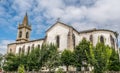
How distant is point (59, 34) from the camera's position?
4488 cm

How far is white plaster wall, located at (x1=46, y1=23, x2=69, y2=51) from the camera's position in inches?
1708

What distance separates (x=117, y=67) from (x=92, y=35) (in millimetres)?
12862

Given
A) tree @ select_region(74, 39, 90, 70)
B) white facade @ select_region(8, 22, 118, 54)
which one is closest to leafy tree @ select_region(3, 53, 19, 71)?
white facade @ select_region(8, 22, 118, 54)

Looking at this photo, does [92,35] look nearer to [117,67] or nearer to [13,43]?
[117,67]

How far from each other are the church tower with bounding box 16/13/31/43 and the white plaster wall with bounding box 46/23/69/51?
17.4 meters

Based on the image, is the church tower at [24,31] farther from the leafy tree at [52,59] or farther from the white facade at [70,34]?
the leafy tree at [52,59]

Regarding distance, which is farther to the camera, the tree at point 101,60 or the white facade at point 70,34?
the white facade at point 70,34

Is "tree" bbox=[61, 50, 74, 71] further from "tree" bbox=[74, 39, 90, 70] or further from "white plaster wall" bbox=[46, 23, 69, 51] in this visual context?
"white plaster wall" bbox=[46, 23, 69, 51]

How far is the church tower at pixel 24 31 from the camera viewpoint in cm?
6122

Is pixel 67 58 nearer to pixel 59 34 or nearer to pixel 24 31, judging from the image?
pixel 59 34

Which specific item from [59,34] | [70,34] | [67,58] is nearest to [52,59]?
[67,58]

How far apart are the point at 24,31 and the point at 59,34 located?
2143 cm

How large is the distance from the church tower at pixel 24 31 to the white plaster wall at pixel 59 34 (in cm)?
1745

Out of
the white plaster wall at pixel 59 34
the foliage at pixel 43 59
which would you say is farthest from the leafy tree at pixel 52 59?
the white plaster wall at pixel 59 34
